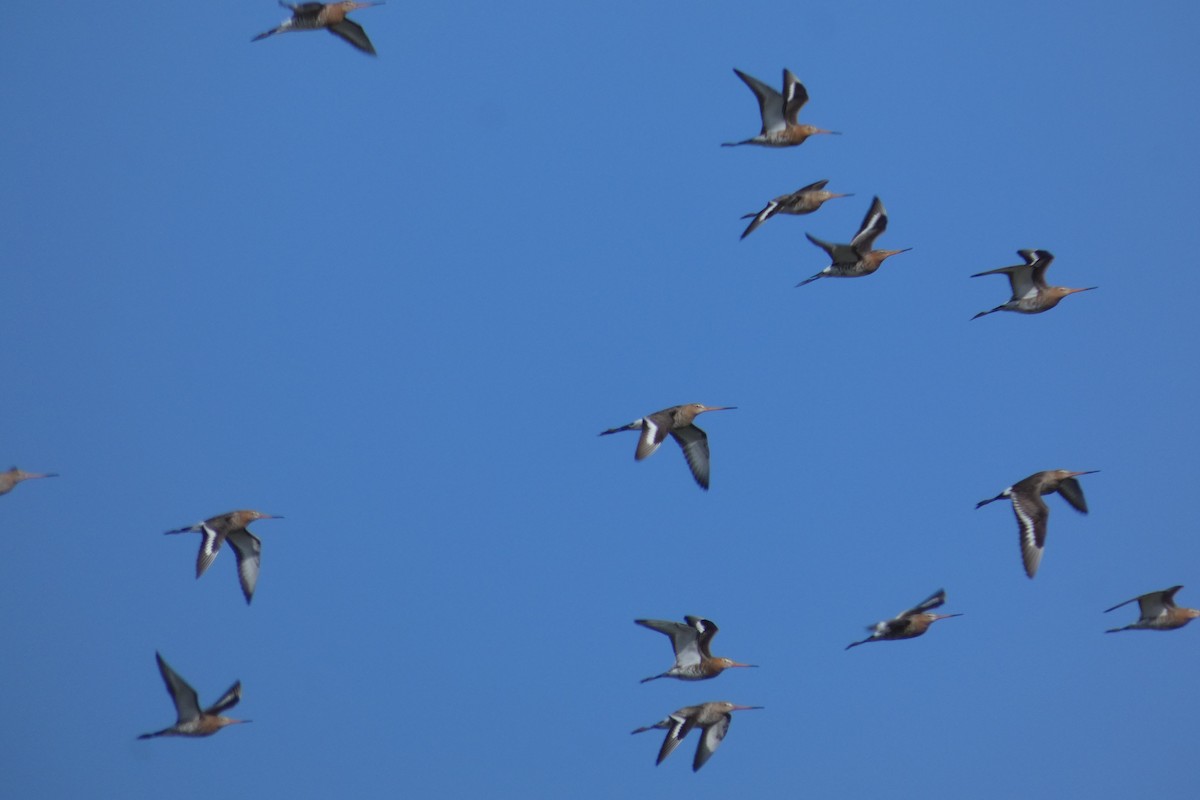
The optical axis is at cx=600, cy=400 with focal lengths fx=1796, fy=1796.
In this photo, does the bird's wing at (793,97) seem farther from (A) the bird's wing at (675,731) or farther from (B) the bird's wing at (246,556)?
(B) the bird's wing at (246,556)

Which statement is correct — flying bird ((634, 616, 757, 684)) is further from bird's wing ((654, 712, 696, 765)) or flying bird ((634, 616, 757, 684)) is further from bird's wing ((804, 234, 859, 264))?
bird's wing ((804, 234, 859, 264))

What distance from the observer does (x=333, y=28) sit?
20.7m

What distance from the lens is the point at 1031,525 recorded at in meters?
20.7

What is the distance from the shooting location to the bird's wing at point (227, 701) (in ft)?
65.7

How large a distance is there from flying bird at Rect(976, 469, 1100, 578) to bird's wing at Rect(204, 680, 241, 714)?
866 centimetres

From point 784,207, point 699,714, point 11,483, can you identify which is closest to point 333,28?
point 784,207

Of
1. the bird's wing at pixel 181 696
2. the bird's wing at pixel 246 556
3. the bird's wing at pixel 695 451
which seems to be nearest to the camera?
the bird's wing at pixel 181 696

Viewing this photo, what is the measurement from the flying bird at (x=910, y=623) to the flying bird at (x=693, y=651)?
183cm

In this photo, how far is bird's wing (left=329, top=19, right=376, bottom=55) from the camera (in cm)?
2055

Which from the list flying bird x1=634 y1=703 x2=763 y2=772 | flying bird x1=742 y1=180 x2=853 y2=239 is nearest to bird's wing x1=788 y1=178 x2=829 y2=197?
flying bird x1=742 y1=180 x2=853 y2=239

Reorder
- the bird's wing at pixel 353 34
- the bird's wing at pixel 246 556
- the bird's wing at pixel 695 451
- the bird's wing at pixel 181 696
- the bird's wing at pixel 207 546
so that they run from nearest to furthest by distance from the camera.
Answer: the bird's wing at pixel 181 696
the bird's wing at pixel 353 34
the bird's wing at pixel 207 546
the bird's wing at pixel 246 556
the bird's wing at pixel 695 451

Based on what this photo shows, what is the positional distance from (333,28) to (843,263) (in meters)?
6.49

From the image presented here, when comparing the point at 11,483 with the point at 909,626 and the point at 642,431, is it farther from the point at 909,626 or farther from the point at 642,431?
the point at 909,626

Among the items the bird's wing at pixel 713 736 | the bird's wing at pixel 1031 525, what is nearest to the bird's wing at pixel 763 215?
the bird's wing at pixel 1031 525
